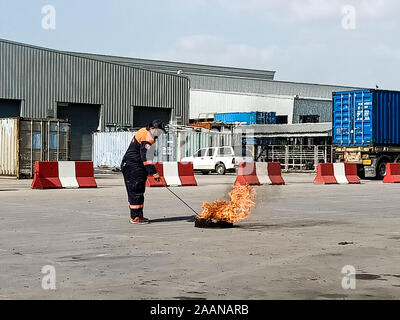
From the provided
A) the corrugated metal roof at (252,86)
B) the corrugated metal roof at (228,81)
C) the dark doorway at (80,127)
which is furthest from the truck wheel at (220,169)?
the corrugated metal roof at (252,86)

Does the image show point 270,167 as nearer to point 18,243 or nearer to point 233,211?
point 233,211

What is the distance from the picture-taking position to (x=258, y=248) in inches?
393

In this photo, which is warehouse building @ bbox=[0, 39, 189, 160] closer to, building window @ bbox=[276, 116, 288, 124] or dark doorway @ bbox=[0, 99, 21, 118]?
dark doorway @ bbox=[0, 99, 21, 118]

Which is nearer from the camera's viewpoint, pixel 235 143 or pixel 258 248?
pixel 258 248

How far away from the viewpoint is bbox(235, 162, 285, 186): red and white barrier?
27.5 meters

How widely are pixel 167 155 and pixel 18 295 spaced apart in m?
40.5

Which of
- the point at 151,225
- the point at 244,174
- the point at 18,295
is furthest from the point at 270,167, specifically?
the point at 18,295

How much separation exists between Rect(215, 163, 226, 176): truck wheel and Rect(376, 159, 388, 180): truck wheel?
35.2 feet

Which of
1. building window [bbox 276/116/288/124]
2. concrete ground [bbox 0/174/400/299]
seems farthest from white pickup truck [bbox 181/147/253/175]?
concrete ground [bbox 0/174/400/299]

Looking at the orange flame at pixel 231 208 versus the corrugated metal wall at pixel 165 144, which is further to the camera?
the corrugated metal wall at pixel 165 144

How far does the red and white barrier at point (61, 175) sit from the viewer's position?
23.8m

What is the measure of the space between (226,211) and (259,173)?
1538 centimetres

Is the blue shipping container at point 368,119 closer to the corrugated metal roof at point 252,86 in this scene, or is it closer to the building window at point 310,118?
the building window at point 310,118

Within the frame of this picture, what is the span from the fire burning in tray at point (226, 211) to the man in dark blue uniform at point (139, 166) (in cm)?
124
